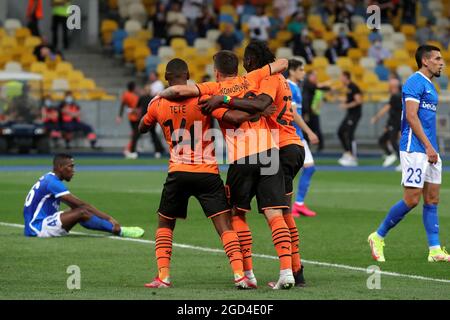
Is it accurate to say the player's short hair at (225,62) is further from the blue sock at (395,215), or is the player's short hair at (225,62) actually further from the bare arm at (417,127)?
the blue sock at (395,215)

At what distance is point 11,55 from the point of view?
1545 inches

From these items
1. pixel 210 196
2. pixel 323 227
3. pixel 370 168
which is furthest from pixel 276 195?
pixel 370 168

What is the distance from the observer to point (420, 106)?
13.6 m

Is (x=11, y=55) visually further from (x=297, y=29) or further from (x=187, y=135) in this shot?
(x=187, y=135)

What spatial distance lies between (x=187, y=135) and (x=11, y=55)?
28.7 metres

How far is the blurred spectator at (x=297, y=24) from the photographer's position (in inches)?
1662

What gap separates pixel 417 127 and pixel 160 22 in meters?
28.5

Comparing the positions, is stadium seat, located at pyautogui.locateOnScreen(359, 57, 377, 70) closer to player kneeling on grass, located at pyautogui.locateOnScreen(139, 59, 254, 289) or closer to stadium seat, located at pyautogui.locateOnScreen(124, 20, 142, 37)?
stadium seat, located at pyautogui.locateOnScreen(124, 20, 142, 37)

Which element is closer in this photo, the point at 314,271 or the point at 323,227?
the point at 314,271

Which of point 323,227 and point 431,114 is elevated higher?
point 431,114

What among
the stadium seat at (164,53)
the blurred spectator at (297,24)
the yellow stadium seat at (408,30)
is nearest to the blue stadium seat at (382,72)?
the blurred spectator at (297,24)

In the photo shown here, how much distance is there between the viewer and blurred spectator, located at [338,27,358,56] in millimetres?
42594

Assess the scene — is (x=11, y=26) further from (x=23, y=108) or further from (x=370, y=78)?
(x=370, y=78)

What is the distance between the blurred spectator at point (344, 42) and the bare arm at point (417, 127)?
2927 cm
